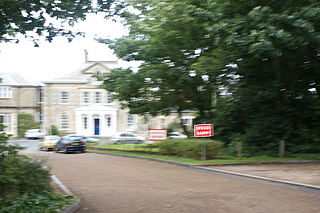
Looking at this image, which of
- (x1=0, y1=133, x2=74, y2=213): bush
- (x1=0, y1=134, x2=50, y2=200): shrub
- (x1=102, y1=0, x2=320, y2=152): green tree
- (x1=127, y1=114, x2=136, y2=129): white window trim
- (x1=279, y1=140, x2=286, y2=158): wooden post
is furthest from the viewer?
(x1=127, y1=114, x2=136, y2=129): white window trim

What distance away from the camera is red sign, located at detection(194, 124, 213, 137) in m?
17.7

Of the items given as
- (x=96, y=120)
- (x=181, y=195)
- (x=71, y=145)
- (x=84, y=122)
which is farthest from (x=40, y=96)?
(x=181, y=195)

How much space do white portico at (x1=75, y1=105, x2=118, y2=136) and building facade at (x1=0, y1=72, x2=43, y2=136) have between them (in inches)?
268

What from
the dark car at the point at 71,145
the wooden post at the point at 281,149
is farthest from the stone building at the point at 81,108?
the wooden post at the point at 281,149

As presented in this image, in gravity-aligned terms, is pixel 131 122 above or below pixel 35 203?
above

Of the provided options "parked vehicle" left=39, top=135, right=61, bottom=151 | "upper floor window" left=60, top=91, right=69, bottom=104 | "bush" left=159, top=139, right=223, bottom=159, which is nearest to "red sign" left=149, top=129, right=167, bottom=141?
"bush" left=159, top=139, right=223, bottom=159

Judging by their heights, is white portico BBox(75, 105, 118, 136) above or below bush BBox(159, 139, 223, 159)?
above

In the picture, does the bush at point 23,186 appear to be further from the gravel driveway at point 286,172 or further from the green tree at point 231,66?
the green tree at point 231,66

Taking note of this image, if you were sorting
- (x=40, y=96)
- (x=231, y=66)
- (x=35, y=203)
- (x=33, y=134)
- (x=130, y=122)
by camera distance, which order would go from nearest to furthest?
(x=35, y=203) < (x=231, y=66) < (x=33, y=134) < (x=130, y=122) < (x=40, y=96)

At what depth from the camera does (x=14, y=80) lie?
51.5 metres

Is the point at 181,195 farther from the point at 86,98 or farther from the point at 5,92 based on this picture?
the point at 5,92

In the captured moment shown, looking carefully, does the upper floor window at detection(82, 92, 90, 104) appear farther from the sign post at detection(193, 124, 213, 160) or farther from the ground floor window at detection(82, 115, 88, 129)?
the sign post at detection(193, 124, 213, 160)

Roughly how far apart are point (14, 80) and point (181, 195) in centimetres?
4786

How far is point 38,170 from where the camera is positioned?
8.17m
